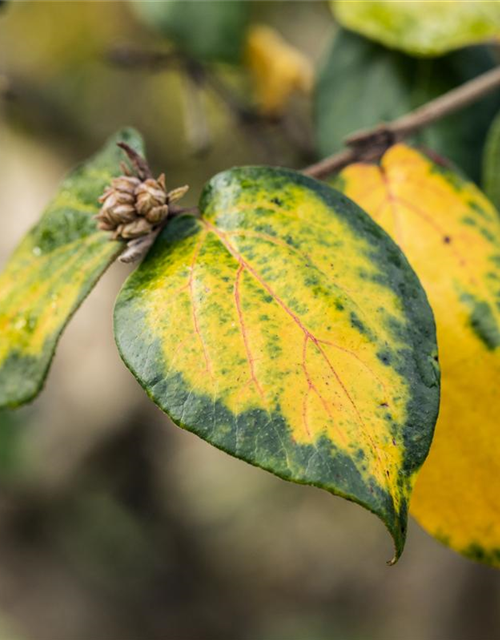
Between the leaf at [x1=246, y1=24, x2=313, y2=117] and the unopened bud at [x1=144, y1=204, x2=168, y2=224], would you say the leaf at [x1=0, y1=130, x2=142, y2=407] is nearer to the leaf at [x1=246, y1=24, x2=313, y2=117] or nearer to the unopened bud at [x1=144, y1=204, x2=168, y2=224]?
the unopened bud at [x1=144, y1=204, x2=168, y2=224]

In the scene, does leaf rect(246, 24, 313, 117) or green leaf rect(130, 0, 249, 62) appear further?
leaf rect(246, 24, 313, 117)

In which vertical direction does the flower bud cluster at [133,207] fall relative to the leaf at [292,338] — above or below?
above

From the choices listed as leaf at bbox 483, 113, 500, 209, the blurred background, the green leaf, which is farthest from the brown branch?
the blurred background

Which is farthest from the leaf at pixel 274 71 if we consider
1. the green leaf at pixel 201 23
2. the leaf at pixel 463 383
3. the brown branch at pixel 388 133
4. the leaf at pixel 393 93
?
the leaf at pixel 463 383

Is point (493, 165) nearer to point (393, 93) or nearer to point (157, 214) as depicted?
point (393, 93)

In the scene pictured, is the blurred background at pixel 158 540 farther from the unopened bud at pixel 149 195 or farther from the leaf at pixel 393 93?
the unopened bud at pixel 149 195

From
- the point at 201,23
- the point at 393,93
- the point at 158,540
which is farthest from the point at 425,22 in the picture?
the point at 158,540
